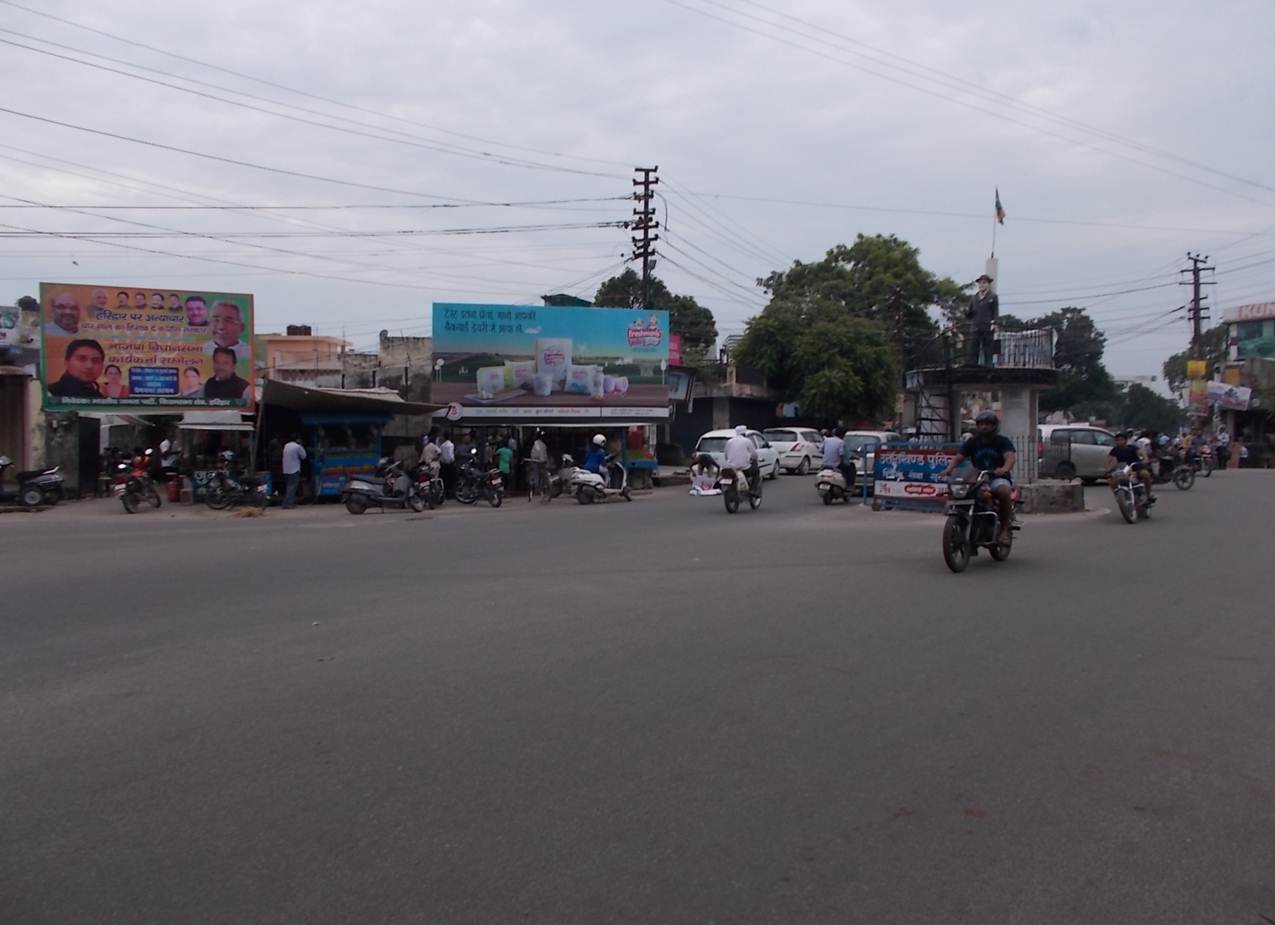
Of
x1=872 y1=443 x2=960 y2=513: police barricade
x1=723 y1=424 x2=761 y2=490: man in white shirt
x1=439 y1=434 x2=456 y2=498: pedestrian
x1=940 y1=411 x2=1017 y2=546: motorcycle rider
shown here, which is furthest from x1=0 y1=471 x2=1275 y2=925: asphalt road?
x1=439 y1=434 x2=456 y2=498: pedestrian

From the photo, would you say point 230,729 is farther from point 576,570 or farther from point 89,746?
point 576,570

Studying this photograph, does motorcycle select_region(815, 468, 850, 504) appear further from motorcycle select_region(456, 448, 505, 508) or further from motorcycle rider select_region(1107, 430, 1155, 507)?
motorcycle select_region(456, 448, 505, 508)

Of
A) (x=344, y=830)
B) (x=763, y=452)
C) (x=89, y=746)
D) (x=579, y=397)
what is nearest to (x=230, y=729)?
(x=89, y=746)

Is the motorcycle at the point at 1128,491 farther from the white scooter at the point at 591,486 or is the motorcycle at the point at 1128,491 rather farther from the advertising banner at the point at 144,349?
the advertising banner at the point at 144,349

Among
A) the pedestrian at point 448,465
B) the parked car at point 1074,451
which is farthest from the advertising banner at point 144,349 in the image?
the parked car at point 1074,451

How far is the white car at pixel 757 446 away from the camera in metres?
29.0

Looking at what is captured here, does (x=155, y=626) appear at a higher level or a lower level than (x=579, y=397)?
lower

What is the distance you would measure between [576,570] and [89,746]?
659 centimetres

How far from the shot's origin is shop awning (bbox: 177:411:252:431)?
2448 cm

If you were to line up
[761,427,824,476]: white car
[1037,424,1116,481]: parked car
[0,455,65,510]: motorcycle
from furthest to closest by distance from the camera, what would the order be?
[761,427,824,476]: white car, [1037,424,1116,481]: parked car, [0,455,65,510]: motorcycle

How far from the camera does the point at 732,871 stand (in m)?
3.93

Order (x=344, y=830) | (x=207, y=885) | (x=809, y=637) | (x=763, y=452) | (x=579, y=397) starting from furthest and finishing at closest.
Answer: (x=763, y=452), (x=579, y=397), (x=809, y=637), (x=344, y=830), (x=207, y=885)

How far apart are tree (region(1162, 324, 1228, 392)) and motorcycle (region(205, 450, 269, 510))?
6276 centimetres

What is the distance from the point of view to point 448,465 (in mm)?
24859
